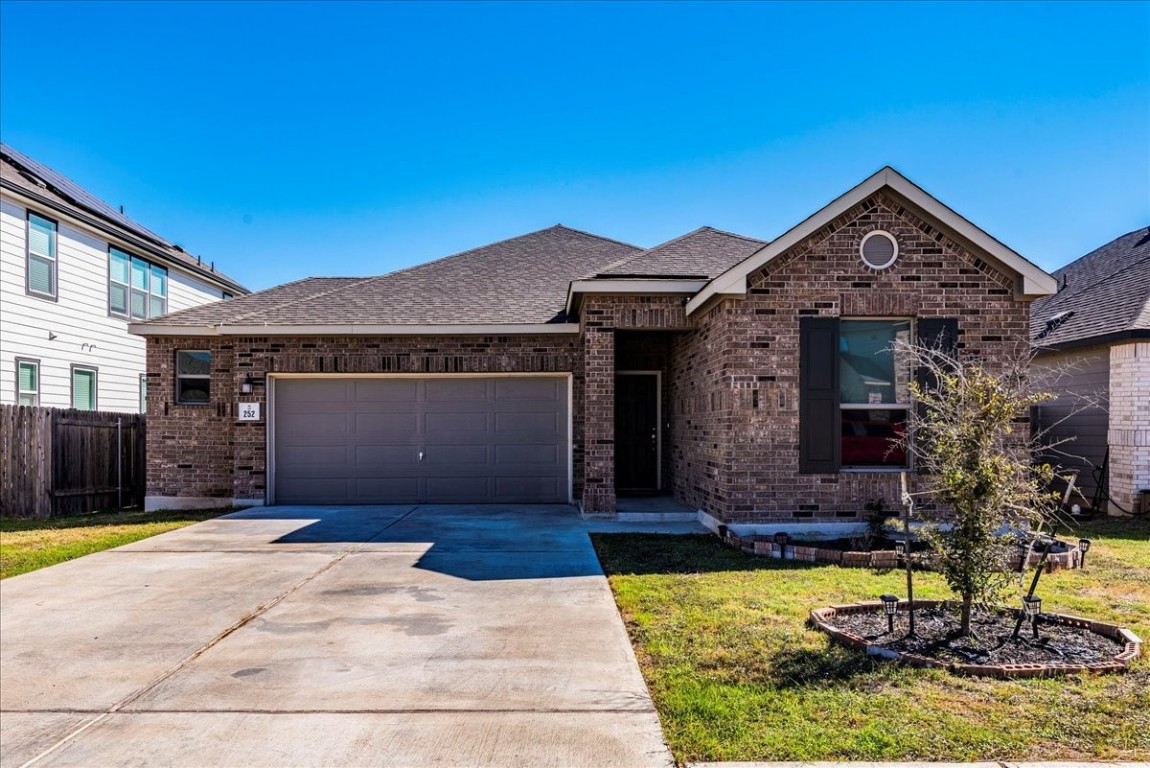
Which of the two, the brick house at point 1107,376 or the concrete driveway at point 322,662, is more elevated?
the brick house at point 1107,376

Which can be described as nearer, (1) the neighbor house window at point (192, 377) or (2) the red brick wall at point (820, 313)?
(2) the red brick wall at point (820, 313)

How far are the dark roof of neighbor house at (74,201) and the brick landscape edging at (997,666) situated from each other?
15.2 m

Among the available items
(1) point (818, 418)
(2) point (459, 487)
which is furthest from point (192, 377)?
(1) point (818, 418)

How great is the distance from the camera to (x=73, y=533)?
35.1 ft

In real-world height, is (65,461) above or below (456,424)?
below

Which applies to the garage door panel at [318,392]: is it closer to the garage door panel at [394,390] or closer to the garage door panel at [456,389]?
the garage door panel at [394,390]

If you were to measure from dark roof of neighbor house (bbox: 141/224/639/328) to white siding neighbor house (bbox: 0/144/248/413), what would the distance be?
2.81 meters

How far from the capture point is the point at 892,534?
9242 millimetres

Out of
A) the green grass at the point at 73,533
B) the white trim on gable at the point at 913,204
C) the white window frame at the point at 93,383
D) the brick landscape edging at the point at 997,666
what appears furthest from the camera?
the white window frame at the point at 93,383

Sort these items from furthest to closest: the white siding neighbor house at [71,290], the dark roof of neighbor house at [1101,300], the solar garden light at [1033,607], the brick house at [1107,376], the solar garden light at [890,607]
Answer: the white siding neighbor house at [71,290] < the dark roof of neighbor house at [1101,300] < the brick house at [1107,376] < the solar garden light at [890,607] < the solar garden light at [1033,607]

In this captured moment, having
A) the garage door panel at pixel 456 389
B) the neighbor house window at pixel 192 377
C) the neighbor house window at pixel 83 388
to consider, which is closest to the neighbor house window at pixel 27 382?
the neighbor house window at pixel 83 388

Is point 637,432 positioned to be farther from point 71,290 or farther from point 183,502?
point 71,290

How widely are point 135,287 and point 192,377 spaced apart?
19.8 feet

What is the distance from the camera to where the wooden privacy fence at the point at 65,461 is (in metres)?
12.4
